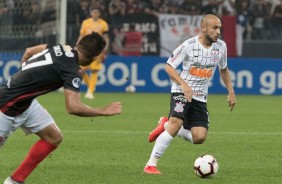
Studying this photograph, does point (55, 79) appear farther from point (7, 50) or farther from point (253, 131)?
point (7, 50)

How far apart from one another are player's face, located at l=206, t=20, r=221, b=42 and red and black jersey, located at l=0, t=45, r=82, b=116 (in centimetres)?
246

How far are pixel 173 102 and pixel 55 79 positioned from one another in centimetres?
258

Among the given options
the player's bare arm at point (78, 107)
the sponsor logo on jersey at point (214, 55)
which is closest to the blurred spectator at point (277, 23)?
the sponsor logo on jersey at point (214, 55)

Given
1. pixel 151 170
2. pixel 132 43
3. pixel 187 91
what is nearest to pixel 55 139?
pixel 151 170

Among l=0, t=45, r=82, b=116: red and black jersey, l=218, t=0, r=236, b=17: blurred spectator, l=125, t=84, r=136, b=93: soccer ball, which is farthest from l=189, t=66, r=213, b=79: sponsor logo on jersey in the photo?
l=218, t=0, r=236, b=17: blurred spectator

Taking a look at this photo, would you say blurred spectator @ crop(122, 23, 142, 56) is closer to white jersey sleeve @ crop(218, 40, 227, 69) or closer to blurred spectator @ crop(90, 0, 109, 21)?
blurred spectator @ crop(90, 0, 109, 21)

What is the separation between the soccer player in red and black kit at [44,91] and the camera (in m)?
7.95

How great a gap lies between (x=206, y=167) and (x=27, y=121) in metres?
2.22

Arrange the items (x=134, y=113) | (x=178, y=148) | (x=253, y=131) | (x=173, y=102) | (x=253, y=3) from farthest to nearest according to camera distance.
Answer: (x=253, y=3) < (x=134, y=113) < (x=253, y=131) < (x=178, y=148) < (x=173, y=102)

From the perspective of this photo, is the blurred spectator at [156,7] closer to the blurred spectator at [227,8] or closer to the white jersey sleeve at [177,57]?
the blurred spectator at [227,8]

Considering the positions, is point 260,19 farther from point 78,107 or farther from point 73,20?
point 78,107

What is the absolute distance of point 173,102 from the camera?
10445 millimetres

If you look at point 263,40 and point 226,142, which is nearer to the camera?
point 226,142

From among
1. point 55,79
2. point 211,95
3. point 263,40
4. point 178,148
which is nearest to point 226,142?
point 178,148
